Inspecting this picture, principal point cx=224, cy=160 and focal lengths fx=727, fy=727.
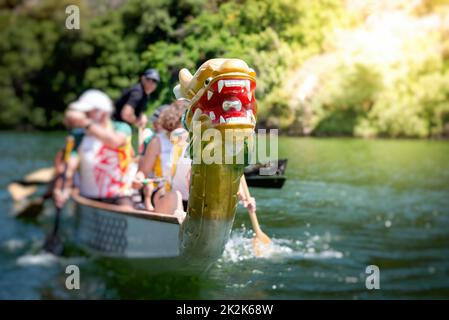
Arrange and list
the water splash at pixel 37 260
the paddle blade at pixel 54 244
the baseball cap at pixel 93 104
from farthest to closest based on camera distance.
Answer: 1. the water splash at pixel 37 260
2. the paddle blade at pixel 54 244
3. the baseball cap at pixel 93 104

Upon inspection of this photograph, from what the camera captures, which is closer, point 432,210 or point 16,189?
point 432,210

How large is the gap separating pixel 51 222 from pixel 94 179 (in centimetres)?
155

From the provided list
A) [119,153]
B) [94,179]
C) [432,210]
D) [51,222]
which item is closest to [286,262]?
[119,153]

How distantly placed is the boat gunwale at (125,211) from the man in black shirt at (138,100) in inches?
9.7

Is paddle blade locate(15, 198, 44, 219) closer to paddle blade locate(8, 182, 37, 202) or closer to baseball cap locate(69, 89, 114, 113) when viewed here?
paddle blade locate(8, 182, 37, 202)

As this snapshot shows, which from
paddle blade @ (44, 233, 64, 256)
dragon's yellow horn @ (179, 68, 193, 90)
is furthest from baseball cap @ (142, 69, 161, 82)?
paddle blade @ (44, 233, 64, 256)

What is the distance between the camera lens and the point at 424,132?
3543 mm

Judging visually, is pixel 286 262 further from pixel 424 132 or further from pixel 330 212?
pixel 424 132

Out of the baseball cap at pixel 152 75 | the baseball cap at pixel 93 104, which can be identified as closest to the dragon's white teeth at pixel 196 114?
the baseball cap at pixel 152 75

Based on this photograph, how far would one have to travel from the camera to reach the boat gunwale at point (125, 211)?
1.58 meters

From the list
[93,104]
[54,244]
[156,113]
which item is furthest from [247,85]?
[54,244]

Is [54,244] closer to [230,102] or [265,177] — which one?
[265,177]

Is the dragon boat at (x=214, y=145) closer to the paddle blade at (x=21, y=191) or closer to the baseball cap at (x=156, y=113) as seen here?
the baseball cap at (x=156, y=113)
